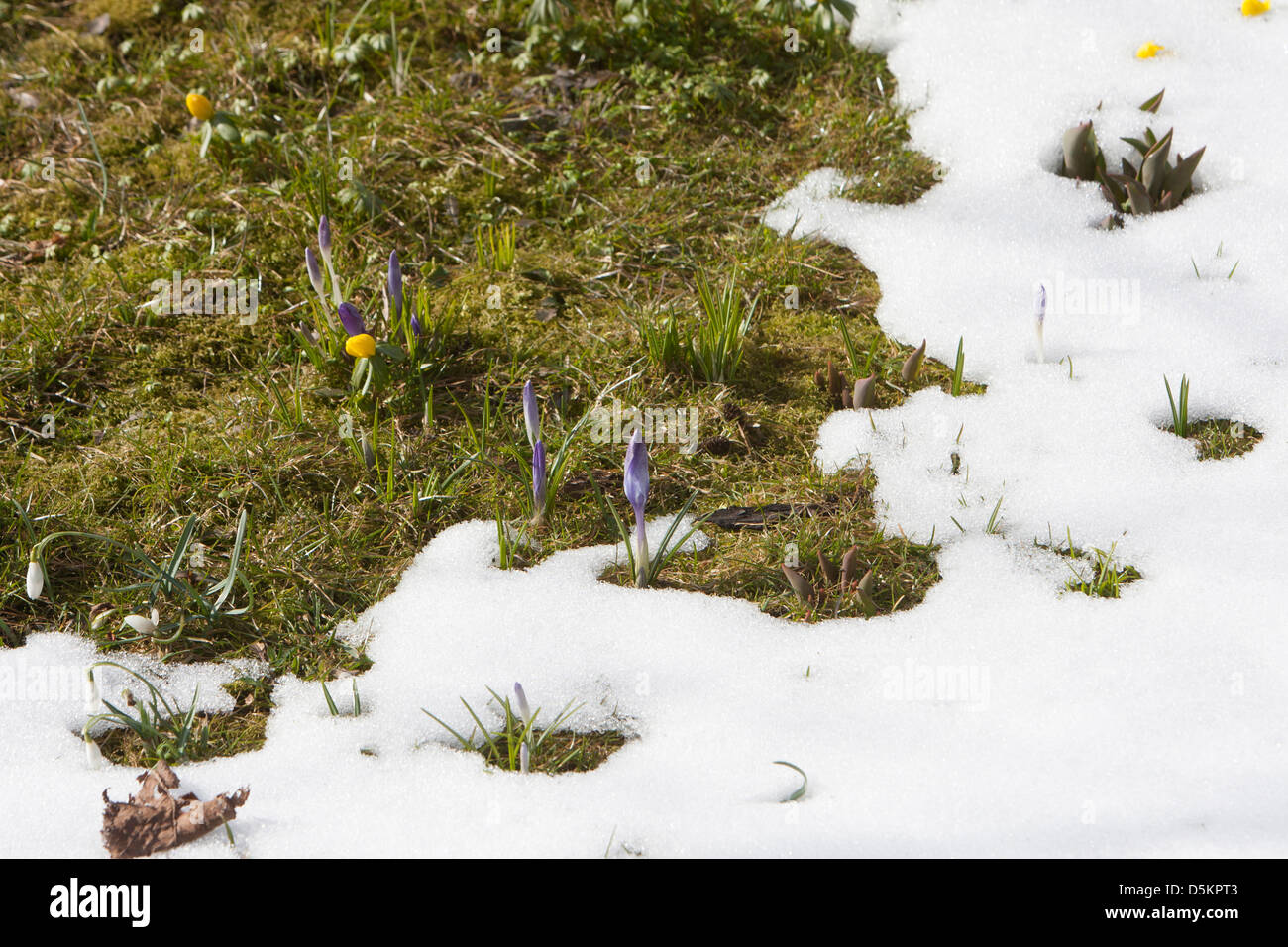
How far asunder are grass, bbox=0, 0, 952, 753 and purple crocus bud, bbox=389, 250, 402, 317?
103mm

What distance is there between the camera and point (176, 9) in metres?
4.27

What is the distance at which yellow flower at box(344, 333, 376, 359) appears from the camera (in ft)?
8.77

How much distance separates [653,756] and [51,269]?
261 cm

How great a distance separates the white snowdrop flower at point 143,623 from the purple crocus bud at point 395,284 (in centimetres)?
101

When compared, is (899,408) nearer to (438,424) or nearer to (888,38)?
(438,424)

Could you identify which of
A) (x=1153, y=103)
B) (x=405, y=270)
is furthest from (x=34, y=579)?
(x=1153, y=103)

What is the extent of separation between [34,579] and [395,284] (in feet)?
3.70

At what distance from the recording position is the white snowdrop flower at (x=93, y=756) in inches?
81.1

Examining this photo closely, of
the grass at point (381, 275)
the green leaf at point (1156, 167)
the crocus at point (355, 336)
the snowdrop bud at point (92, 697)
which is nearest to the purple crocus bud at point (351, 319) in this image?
the crocus at point (355, 336)

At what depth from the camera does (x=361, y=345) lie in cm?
268

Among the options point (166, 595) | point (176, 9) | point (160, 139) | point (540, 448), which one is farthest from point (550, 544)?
point (176, 9)

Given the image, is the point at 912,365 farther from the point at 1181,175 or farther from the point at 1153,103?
the point at 1153,103

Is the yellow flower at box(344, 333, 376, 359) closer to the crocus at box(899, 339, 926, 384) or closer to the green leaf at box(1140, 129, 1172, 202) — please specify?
the crocus at box(899, 339, 926, 384)

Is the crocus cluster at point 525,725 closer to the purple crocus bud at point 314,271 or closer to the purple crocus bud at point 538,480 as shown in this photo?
the purple crocus bud at point 538,480
